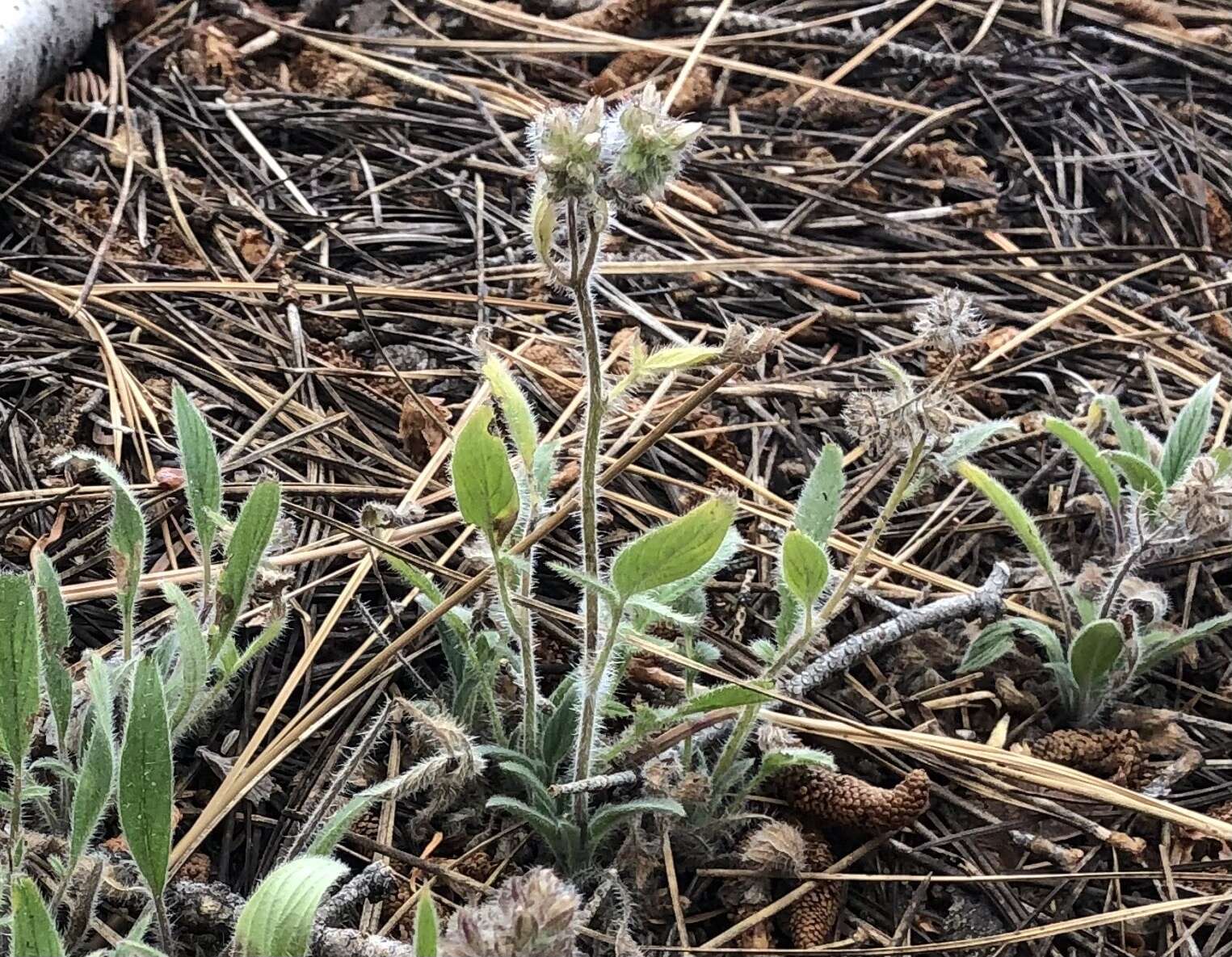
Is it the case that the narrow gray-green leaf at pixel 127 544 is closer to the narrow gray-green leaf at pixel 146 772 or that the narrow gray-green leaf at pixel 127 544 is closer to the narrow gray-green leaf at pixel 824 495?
the narrow gray-green leaf at pixel 146 772

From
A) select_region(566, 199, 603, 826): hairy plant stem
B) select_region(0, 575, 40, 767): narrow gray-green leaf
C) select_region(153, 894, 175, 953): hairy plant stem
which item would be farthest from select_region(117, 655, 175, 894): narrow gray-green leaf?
select_region(566, 199, 603, 826): hairy plant stem

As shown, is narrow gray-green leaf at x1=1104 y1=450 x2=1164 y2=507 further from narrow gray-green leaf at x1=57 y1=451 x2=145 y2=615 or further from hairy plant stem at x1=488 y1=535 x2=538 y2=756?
narrow gray-green leaf at x1=57 y1=451 x2=145 y2=615

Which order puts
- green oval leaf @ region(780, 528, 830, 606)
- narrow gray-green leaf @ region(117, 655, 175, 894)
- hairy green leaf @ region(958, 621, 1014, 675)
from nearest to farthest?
narrow gray-green leaf @ region(117, 655, 175, 894) → green oval leaf @ region(780, 528, 830, 606) → hairy green leaf @ region(958, 621, 1014, 675)

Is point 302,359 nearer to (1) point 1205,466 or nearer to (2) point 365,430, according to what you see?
(2) point 365,430

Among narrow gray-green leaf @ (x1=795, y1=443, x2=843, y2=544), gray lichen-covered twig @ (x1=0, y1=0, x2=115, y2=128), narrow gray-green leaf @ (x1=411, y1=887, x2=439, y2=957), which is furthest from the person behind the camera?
gray lichen-covered twig @ (x1=0, y1=0, x2=115, y2=128)

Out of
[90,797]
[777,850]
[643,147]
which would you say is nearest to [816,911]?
[777,850]
